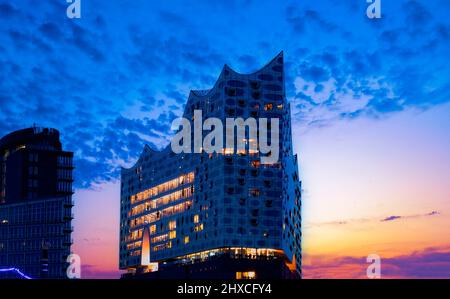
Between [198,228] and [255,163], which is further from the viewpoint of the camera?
[198,228]

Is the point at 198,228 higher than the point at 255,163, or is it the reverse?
the point at 255,163

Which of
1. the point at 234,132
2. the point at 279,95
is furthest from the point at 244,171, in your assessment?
the point at 279,95

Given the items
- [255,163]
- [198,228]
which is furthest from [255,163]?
[198,228]

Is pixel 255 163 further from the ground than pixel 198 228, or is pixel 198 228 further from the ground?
pixel 255 163

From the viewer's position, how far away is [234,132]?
189 metres

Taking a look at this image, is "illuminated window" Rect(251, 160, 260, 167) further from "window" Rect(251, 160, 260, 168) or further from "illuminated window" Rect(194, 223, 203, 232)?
"illuminated window" Rect(194, 223, 203, 232)

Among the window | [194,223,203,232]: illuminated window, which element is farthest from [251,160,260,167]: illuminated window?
[194,223,203,232]: illuminated window

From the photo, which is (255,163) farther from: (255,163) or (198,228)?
(198,228)

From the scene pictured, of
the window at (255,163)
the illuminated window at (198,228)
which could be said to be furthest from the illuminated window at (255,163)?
the illuminated window at (198,228)

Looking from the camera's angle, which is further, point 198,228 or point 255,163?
point 198,228
